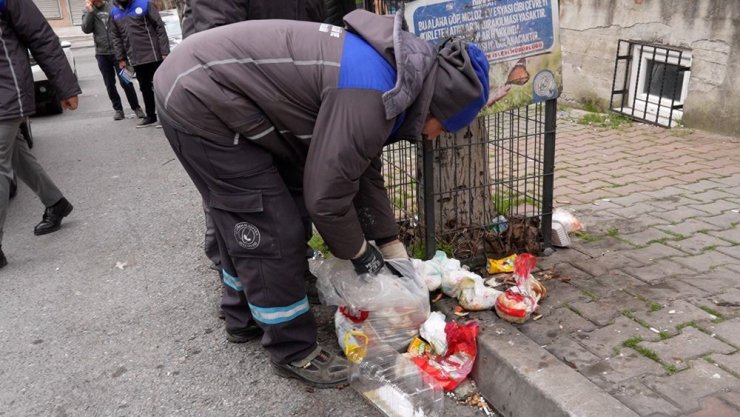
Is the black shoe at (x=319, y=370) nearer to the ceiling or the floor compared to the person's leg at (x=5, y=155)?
nearer to the floor

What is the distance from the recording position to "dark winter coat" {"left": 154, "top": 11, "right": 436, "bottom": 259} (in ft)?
7.32

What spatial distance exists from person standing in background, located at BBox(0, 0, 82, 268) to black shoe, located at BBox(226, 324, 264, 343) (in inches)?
78.9

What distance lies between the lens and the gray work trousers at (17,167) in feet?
13.8

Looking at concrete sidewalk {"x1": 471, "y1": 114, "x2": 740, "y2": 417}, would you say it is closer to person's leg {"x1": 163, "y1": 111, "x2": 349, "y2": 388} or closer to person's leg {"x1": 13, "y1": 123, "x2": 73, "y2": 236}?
person's leg {"x1": 163, "y1": 111, "x2": 349, "y2": 388}

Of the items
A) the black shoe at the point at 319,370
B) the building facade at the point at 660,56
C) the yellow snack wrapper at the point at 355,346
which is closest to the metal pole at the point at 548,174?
the yellow snack wrapper at the point at 355,346

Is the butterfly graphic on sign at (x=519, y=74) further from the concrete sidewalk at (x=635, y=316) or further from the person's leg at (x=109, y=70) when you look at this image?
the person's leg at (x=109, y=70)

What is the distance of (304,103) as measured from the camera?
7.84ft

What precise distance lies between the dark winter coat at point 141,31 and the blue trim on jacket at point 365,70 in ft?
19.7

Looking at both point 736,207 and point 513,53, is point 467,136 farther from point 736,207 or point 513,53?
point 736,207

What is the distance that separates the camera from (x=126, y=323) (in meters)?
3.40

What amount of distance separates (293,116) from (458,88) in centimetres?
62

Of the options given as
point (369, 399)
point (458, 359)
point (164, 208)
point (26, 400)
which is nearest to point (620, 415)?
point (458, 359)

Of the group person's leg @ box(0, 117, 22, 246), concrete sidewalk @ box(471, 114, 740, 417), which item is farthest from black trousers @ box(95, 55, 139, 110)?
concrete sidewalk @ box(471, 114, 740, 417)

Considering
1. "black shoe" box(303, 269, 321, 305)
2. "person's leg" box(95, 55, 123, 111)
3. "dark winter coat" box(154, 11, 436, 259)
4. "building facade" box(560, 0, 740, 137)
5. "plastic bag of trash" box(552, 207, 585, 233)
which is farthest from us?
"person's leg" box(95, 55, 123, 111)
